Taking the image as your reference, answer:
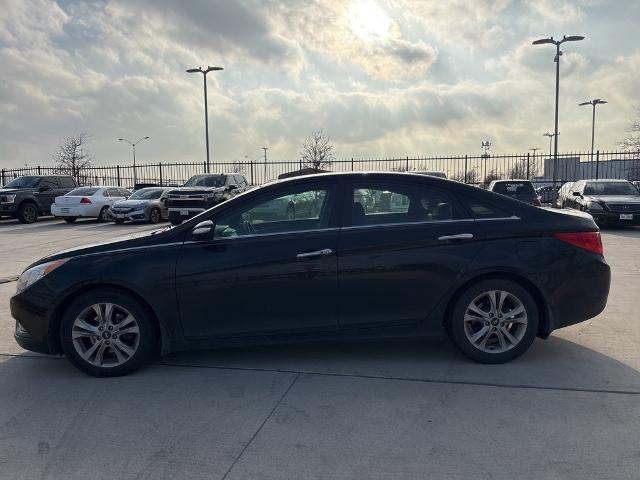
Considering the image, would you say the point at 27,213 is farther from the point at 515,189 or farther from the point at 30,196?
the point at 515,189

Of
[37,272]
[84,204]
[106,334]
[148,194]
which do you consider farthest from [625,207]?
[84,204]

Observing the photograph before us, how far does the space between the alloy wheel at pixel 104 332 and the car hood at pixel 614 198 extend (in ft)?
49.8

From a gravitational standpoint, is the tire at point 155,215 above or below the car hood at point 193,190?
below

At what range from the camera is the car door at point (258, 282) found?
423cm

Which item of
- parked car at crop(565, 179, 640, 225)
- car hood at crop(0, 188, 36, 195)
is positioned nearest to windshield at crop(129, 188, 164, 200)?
car hood at crop(0, 188, 36, 195)

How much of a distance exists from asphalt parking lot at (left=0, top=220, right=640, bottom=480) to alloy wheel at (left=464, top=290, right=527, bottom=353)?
0.69 ft

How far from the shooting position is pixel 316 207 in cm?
445

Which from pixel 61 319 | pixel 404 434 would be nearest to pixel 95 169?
pixel 61 319

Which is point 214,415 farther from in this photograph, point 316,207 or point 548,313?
point 548,313

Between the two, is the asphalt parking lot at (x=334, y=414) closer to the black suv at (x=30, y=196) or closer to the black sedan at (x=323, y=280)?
the black sedan at (x=323, y=280)

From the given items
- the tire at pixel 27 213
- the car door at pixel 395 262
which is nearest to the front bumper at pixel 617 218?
the car door at pixel 395 262

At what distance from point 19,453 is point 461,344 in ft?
10.5

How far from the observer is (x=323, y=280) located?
4.25 metres

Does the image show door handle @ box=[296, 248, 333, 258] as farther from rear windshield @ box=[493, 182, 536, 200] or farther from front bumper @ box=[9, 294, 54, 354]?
rear windshield @ box=[493, 182, 536, 200]
